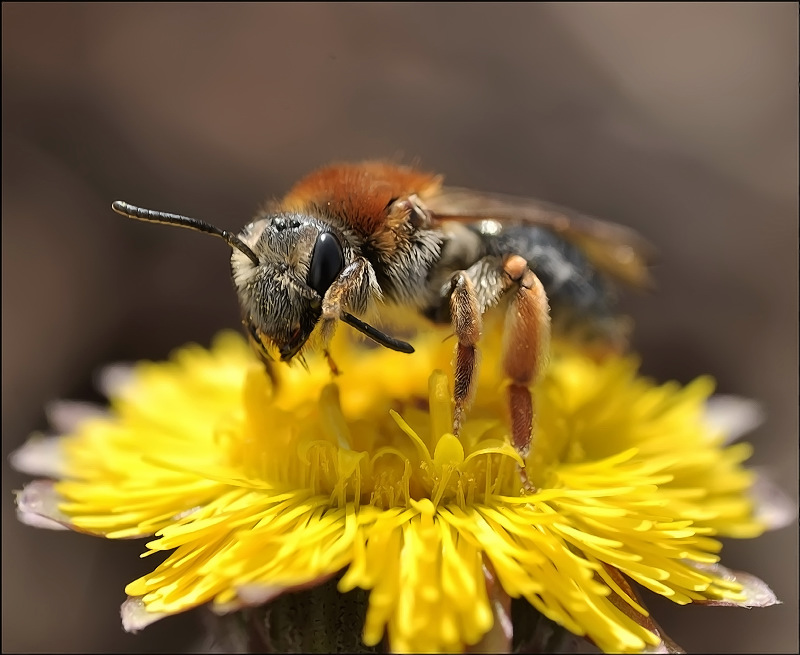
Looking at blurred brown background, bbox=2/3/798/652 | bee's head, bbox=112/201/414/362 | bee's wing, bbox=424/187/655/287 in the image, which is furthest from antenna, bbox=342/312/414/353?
blurred brown background, bbox=2/3/798/652

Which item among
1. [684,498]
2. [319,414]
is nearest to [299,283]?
[319,414]

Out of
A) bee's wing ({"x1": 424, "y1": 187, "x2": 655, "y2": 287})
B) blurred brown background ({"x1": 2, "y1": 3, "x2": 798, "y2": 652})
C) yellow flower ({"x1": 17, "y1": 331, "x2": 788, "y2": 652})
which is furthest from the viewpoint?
blurred brown background ({"x1": 2, "y1": 3, "x2": 798, "y2": 652})

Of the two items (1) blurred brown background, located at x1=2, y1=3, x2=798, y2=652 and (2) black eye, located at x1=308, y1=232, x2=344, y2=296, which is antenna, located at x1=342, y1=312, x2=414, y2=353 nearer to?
(2) black eye, located at x1=308, y1=232, x2=344, y2=296

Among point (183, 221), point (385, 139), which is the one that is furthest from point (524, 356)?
point (385, 139)

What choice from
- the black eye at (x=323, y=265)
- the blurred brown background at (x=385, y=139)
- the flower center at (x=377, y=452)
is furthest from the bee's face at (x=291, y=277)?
the blurred brown background at (x=385, y=139)

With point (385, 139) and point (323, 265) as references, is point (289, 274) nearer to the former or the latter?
point (323, 265)

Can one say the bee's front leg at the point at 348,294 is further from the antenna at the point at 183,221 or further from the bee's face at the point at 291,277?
the antenna at the point at 183,221
